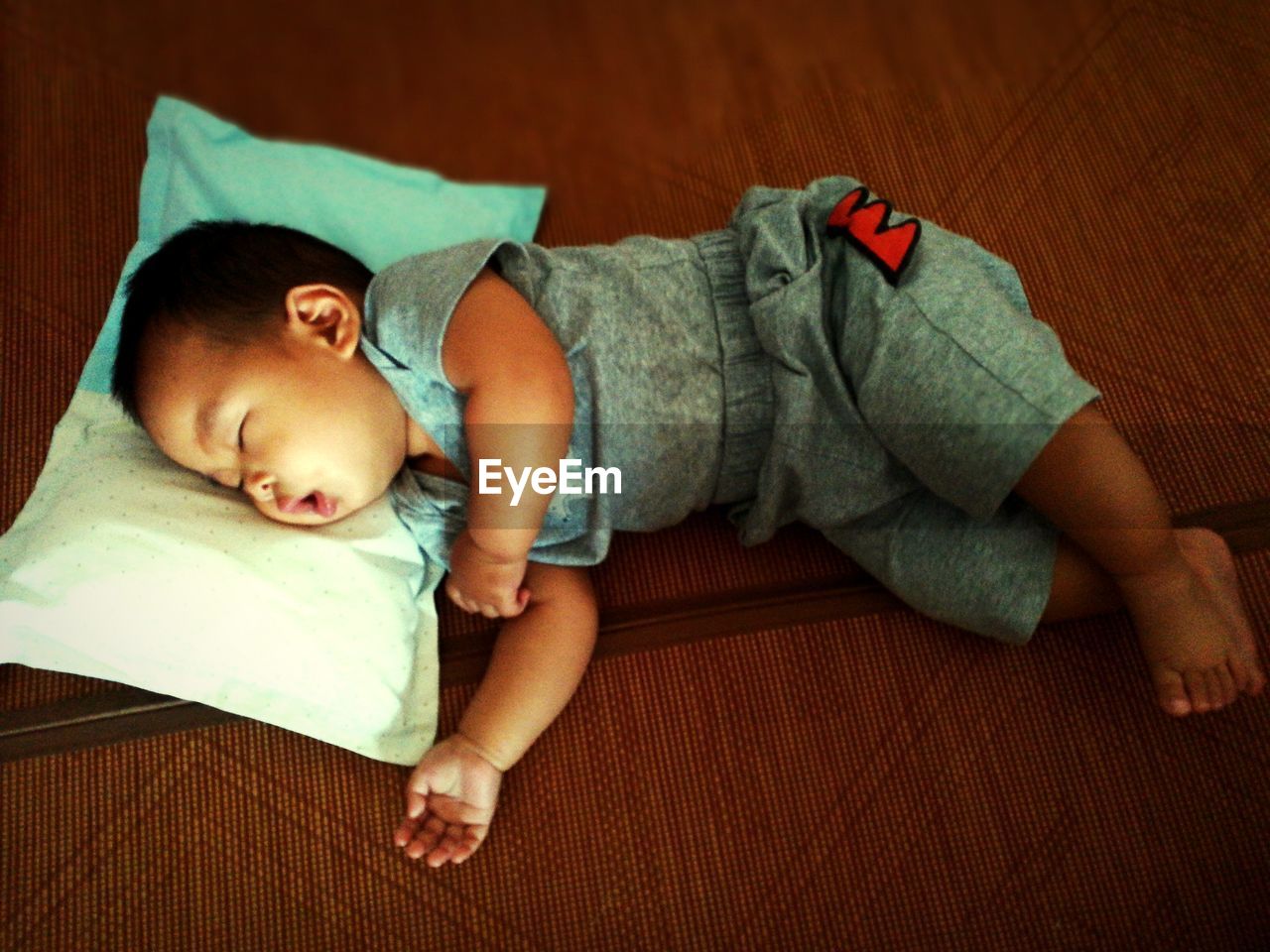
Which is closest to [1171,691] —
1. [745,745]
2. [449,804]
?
[745,745]

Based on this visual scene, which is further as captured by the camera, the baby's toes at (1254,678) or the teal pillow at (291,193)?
the teal pillow at (291,193)

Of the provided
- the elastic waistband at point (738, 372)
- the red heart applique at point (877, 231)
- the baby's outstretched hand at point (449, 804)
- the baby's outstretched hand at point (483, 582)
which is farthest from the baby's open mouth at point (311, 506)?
the red heart applique at point (877, 231)

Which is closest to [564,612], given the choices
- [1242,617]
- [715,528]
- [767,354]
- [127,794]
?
[715,528]

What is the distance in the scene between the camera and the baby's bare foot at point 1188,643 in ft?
2.18

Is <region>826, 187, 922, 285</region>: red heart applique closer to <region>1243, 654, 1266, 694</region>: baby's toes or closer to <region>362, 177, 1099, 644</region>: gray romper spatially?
<region>362, 177, 1099, 644</region>: gray romper

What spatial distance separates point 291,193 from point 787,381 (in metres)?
0.52

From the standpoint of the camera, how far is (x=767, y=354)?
728 mm

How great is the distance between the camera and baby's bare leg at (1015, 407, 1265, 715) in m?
0.64

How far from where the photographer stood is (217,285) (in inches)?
26.1

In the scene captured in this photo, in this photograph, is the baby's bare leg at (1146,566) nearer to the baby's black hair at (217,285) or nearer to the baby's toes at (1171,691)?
the baby's toes at (1171,691)

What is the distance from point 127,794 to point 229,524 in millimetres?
229

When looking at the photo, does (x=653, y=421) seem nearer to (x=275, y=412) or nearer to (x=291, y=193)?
(x=275, y=412)

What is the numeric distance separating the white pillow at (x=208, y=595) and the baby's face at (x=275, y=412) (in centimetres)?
6

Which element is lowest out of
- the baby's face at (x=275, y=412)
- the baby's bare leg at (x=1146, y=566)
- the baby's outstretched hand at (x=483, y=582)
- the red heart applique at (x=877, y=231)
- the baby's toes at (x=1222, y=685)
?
the baby's outstretched hand at (x=483, y=582)
